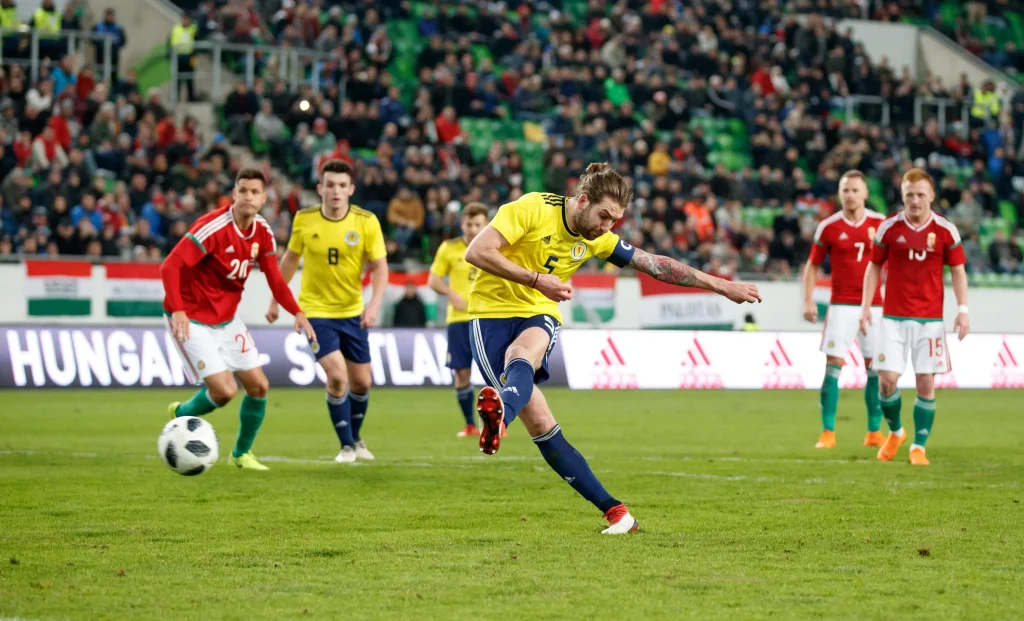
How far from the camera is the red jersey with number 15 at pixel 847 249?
1336 centimetres

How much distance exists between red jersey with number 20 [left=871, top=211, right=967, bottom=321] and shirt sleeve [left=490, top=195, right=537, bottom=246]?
16.8 ft

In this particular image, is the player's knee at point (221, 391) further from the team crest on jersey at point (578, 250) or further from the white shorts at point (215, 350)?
the team crest on jersey at point (578, 250)

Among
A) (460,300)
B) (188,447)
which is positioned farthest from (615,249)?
(460,300)

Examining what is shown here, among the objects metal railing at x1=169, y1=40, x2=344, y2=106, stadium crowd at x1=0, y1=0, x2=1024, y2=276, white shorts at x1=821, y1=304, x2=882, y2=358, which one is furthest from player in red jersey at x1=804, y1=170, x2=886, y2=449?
metal railing at x1=169, y1=40, x2=344, y2=106

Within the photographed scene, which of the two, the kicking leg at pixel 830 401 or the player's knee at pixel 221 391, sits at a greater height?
the player's knee at pixel 221 391

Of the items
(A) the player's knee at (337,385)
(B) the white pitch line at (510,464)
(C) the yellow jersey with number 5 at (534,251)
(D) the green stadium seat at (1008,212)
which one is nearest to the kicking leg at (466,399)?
(B) the white pitch line at (510,464)

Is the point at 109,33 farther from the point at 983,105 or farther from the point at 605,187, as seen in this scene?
the point at 983,105

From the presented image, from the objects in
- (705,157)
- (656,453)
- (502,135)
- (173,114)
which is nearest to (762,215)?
(705,157)

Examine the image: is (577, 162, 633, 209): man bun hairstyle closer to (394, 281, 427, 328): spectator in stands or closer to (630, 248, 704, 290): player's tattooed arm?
(630, 248, 704, 290): player's tattooed arm

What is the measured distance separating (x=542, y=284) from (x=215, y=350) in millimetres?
3944

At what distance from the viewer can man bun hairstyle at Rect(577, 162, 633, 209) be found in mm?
7191

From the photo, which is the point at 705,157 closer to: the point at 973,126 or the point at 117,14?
the point at 973,126

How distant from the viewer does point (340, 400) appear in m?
11.5

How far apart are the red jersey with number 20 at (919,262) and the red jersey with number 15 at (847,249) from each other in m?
1.70
